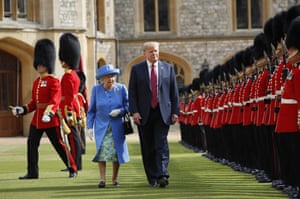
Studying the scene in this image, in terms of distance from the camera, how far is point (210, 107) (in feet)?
47.5

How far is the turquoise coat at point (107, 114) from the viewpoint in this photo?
9.59 m

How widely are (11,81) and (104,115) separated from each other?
17868 mm

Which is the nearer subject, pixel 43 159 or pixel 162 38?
pixel 43 159

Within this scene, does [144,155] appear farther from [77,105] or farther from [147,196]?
[77,105]

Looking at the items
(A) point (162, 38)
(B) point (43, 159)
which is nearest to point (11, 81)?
(A) point (162, 38)

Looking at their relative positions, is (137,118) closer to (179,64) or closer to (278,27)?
(278,27)

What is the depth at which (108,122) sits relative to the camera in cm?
964

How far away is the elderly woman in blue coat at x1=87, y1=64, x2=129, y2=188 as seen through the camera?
31.2ft

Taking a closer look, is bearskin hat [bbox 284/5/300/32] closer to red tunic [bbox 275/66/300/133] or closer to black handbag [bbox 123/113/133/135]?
black handbag [bbox 123/113/133/135]

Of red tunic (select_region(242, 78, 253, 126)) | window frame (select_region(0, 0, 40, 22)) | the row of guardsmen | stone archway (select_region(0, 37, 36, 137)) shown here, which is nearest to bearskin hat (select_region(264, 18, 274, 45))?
the row of guardsmen

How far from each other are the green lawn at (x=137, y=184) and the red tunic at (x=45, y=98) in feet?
2.26

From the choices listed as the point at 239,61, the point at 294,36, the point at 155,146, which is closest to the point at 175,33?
the point at 239,61

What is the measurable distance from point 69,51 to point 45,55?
67.5 inches

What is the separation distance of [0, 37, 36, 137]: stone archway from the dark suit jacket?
17111mm
